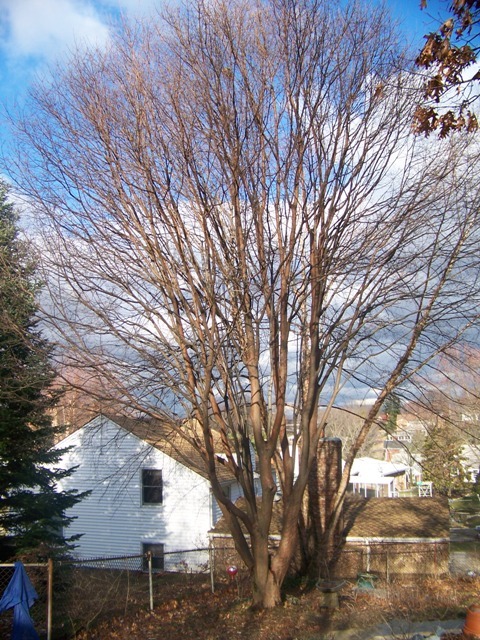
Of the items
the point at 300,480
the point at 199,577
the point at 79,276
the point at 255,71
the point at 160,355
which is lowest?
the point at 199,577

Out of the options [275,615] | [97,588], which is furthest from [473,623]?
[97,588]

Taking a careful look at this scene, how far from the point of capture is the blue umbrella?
7457mm

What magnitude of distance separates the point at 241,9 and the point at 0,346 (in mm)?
7656

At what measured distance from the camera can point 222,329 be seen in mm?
9742

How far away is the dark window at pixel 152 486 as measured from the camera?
23453mm

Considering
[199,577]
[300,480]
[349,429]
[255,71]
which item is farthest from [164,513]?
[349,429]

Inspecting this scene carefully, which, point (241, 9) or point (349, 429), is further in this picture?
point (349, 429)

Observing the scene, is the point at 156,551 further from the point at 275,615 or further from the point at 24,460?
the point at 275,615

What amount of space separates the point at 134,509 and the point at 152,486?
1.13m

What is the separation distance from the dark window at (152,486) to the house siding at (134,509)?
0.19 meters

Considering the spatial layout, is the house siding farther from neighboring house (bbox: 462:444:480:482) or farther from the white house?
neighboring house (bbox: 462:444:480:482)

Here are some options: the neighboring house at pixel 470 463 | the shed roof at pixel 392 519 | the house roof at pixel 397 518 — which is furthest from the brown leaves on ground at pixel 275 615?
the neighboring house at pixel 470 463

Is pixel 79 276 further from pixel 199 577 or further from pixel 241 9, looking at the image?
pixel 199 577

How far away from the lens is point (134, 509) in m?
23.5
